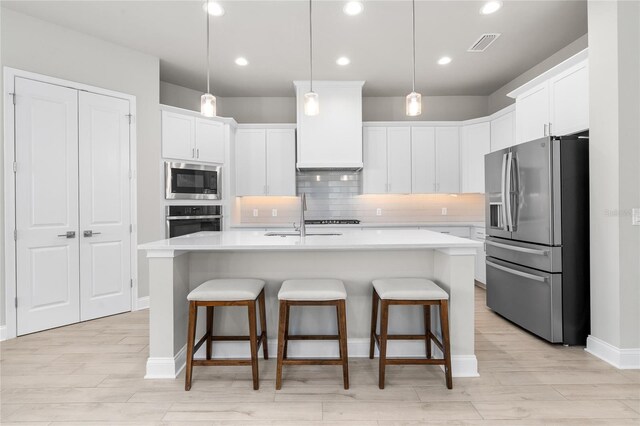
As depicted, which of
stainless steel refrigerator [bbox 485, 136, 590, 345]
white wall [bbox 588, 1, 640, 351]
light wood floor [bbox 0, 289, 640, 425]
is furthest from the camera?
stainless steel refrigerator [bbox 485, 136, 590, 345]

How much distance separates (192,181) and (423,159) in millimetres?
3263

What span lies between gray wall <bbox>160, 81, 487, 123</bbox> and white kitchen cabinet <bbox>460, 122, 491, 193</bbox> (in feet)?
1.94

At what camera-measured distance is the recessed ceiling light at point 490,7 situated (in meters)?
2.93

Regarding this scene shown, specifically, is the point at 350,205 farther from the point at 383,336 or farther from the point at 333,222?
the point at 383,336

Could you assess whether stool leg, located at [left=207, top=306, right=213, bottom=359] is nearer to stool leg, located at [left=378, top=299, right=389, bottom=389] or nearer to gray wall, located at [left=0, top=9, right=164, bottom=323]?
stool leg, located at [left=378, top=299, right=389, bottom=389]

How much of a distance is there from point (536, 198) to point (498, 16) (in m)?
1.75

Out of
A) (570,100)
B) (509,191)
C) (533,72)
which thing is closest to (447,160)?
(533,72)

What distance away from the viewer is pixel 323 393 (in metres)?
2.05

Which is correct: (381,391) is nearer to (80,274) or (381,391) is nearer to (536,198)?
(536,198)

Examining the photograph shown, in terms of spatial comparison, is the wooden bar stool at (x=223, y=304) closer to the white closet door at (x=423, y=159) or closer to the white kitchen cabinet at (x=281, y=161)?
the white kitchen cabinet at (x=281, y=161)

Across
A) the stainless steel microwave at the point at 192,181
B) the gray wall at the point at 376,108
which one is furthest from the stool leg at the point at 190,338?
the gray wall at the point at 376,108

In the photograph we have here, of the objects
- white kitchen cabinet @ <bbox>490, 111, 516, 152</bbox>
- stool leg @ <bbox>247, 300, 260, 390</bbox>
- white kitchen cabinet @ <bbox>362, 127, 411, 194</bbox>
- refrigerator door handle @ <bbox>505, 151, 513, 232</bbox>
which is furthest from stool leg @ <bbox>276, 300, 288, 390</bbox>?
white kitchen cabinet @ <bbox>490, 111, 516, 152</bbox>

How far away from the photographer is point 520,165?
2.99 metres

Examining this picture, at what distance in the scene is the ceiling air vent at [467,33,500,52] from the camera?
138 inches
